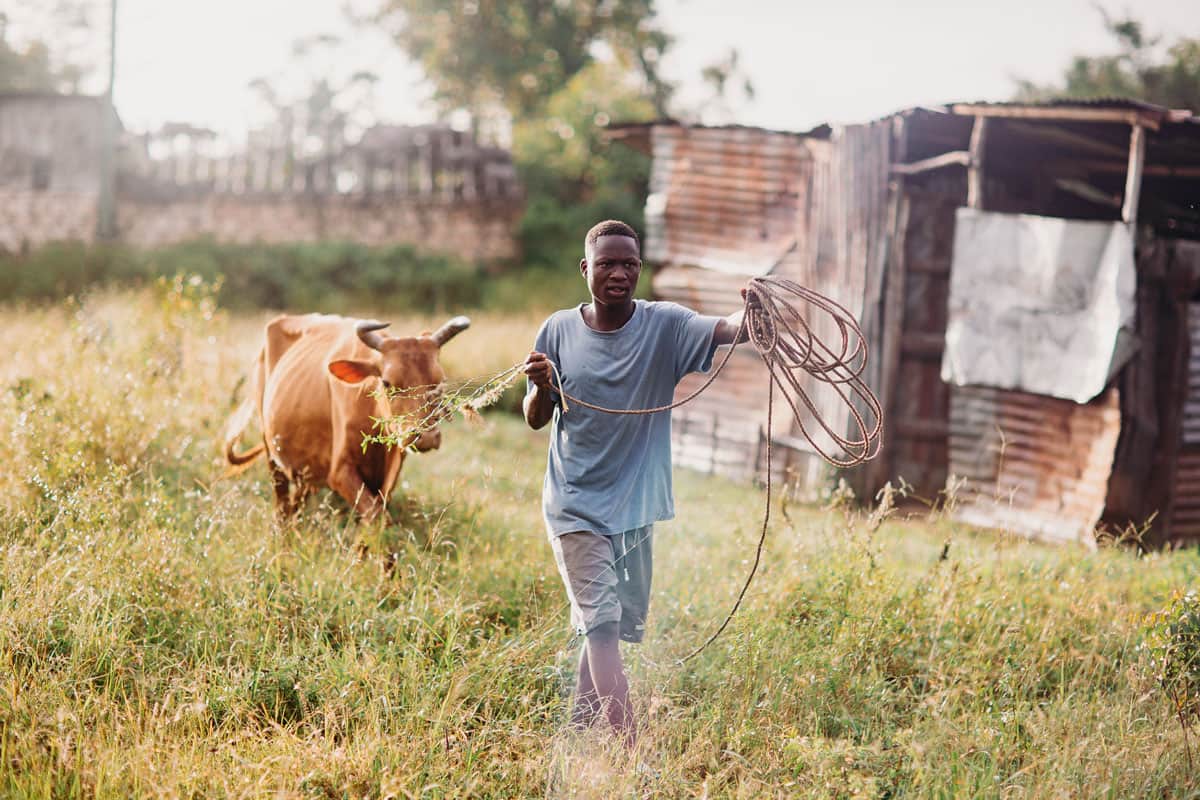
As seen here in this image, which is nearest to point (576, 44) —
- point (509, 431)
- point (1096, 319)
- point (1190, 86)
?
point (1190, 86)

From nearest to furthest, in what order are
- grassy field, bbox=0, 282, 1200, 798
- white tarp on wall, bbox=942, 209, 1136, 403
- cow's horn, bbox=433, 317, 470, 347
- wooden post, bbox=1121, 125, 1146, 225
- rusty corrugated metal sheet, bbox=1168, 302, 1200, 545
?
grassy field, bbox=0, 282, 1200, 798, cow's horn, bbox=433, 317, 470, 347, wooden post, bbox=1121, 125, 1146, 225, white tarp on wall, bbox=942, 209, 1136, 403, rusty corrugated metal sheet, bbox=1168, 302, 1200, 545

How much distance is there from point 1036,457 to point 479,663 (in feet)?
20.4

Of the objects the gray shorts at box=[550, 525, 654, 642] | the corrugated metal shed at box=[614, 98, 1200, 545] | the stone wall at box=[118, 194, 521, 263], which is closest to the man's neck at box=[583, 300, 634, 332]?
the gray shorts at box=[550, 525, 654, 642]

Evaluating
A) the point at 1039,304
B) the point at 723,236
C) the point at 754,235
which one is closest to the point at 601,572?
the point at 1039,304

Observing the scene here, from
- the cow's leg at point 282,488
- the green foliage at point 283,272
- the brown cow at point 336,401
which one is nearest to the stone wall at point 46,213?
the green foliage at point 283,272

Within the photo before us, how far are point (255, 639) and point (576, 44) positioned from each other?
26.6 metres

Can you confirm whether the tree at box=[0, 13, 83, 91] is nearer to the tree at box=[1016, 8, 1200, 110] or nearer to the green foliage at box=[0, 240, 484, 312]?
the green foliage at box=[0, 240, 484, 312]

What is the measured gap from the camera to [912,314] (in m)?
9.57

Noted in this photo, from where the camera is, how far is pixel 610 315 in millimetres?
3699

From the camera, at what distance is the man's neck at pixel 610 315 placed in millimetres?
3688

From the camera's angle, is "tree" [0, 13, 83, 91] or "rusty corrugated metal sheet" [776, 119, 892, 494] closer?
"rusty corrugated metal sheet" [776, 119, 892, 494]

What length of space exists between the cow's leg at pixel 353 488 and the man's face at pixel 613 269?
2.24 m

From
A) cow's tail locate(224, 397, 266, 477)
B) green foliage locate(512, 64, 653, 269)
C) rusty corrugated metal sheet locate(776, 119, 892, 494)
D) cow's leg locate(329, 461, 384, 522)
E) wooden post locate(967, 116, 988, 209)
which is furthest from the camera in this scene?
green foliage locate(512, 64, 653, 269)

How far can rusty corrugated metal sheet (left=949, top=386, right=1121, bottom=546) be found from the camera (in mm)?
8211
